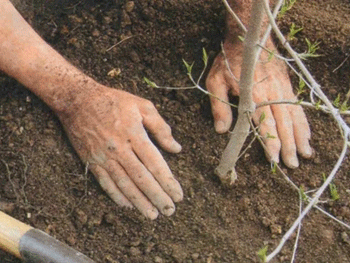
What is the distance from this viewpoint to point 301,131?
2271 millimetres

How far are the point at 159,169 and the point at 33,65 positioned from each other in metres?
0.55

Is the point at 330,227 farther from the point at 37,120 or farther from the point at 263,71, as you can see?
the point at 37,120

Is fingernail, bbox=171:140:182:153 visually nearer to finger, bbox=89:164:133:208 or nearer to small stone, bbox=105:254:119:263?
finger, bbox=89:164:133:208

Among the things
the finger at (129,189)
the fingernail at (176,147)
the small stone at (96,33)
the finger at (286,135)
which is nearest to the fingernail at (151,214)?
the finger at (129,189)

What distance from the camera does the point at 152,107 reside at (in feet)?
7.27

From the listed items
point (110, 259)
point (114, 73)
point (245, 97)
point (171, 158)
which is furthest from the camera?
point (114, 73)

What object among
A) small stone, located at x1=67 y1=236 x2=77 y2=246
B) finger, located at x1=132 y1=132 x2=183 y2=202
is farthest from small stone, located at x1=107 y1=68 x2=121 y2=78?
small stone, located at x1=67 y1=236 x2=77 y2=246

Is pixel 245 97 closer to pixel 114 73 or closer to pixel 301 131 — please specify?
pixel 301 131

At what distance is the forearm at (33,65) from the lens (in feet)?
7.45

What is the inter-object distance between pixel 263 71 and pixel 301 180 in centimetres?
A: 38

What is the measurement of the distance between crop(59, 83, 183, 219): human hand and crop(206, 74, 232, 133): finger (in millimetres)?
166

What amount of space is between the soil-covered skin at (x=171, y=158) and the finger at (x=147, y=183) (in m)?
0.04

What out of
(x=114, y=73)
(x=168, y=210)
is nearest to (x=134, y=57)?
(x=114, y=73)

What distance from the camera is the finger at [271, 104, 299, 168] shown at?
2225 millimetres
